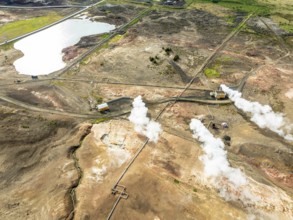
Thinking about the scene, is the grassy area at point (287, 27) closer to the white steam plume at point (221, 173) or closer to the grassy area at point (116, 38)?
the grassy area at point (116, 38)

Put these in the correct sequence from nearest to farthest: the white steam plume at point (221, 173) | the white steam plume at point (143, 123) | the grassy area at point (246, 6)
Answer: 1. the white steam plume at point (221, 173)
2. the white steam plume at point (143, 123)
3. the grassy area at point (246, 6)

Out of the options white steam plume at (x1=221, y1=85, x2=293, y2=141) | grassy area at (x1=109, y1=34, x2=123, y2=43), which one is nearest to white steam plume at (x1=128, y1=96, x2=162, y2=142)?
white steam plume at (x1=221, y1=85, x2=293, y2=141)

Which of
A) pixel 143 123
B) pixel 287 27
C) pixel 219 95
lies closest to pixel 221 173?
pixel 143 123

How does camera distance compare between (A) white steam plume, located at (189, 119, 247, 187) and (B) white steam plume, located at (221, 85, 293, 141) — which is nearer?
(A) white steam plume, located at (189, 119, 247, 187)

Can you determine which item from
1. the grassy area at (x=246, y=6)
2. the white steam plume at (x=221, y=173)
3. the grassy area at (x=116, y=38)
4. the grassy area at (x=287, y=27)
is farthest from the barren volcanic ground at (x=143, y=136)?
the grassy area at (x=246, y=6)

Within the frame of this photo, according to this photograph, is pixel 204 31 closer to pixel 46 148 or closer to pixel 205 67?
pixel 205 67

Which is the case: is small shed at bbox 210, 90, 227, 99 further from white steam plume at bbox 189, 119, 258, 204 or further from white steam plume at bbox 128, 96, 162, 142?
white steam plume at bbox 128, 96, 162, 142

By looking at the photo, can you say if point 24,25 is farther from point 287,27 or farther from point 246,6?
Result: point 287,27
